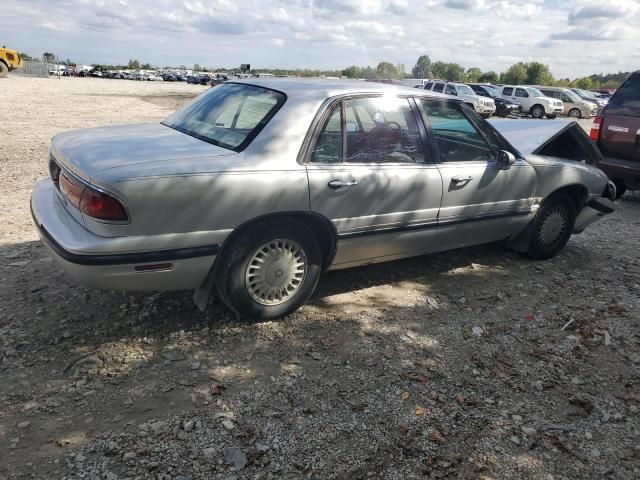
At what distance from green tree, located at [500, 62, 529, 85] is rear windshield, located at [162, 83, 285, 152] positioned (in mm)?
69636

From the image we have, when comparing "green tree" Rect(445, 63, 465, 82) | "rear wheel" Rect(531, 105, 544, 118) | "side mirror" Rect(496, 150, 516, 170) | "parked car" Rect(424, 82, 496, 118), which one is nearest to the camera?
"side mirror" Rect(496, 150, 516, 170)

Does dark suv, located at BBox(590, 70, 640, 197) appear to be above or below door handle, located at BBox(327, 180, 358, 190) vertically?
above

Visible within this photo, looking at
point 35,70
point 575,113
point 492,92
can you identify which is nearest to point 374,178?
point 492,92

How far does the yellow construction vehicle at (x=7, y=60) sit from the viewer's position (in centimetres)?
3634

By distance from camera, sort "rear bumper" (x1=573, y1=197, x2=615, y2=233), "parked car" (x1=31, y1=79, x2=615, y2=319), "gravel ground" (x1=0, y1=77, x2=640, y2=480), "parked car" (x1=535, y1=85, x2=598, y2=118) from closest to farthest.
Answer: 1. "gravel ground" (x1=0, y1=77, x2=640, y2=480)
2. "parked car" (x1=31, y1=79, x2=615, y2=319)
3. "rear bumper" (x1=573, y1=197, x2=615, y2=233)
4. "parked car" (x1=535, y1=85, x2=598, y2=118)

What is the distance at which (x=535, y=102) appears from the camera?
28484mm

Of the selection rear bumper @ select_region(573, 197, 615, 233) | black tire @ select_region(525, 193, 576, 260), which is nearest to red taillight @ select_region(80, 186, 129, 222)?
black tire @ select_region(525, 193, 576, 260)

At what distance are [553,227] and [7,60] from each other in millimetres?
42001

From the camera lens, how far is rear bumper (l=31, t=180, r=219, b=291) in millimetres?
2961

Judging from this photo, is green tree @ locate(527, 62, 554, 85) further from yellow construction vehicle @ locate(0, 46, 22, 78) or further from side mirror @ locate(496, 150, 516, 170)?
side mirror @ locate(496, 150, 516, 170)

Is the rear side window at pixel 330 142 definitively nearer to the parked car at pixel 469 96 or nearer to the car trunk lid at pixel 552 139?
the car trunk lid at pixel 552 139

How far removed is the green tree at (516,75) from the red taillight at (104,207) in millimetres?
71178

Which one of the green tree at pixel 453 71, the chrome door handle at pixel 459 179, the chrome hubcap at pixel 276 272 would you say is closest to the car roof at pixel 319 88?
the chrome door handle at pixel 459 179

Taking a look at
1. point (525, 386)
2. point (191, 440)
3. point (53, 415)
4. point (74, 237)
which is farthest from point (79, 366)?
point (525, 386)
